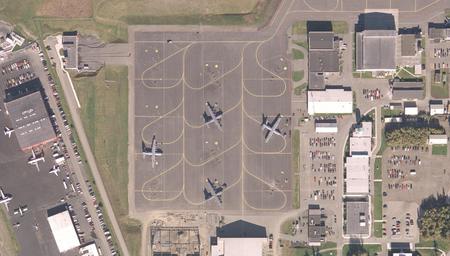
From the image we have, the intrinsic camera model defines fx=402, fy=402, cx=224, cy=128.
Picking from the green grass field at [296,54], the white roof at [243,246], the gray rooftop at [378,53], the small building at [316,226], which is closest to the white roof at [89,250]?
the white roof at [243,246]

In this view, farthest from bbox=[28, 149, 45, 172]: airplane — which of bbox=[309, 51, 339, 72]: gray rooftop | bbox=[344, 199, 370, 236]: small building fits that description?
bbox=[344, 199, 370, 236]: small building

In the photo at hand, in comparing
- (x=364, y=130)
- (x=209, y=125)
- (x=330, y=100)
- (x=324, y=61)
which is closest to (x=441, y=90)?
(x=364, y=130)

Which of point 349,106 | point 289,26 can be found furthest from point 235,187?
point 289,26

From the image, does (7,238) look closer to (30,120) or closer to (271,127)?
(30,120)

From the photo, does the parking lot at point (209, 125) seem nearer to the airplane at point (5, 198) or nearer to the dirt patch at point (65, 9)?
the dirt patch at point (65, 9)

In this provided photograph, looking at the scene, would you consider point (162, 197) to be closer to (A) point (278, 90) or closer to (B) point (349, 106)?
(A) point (278, 90)

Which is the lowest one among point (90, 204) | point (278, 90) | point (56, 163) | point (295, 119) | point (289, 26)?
point (90, 204)
